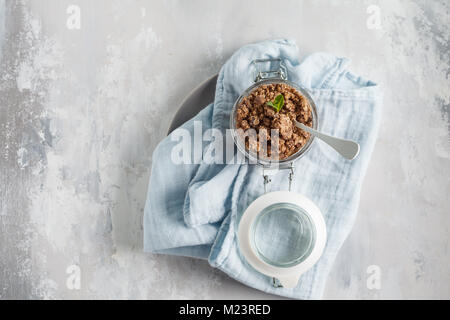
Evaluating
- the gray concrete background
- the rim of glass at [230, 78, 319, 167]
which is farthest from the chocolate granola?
the gray concrete background

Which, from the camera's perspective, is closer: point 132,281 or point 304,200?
point 304,200

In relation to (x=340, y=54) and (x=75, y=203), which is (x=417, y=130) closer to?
(x=340, y=54)

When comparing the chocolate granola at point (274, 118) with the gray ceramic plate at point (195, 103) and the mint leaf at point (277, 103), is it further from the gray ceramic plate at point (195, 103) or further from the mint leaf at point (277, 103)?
the gray ceramic plate at point (195, 103)

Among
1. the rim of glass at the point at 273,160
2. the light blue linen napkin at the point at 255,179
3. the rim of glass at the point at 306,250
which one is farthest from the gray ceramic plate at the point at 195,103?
the rim of glass at the point at 306,250

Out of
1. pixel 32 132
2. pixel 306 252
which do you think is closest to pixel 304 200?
pixel 306 252

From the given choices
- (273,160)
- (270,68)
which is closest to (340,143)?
(273,160)

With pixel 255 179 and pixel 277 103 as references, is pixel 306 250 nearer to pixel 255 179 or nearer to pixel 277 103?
pixel 255 179
